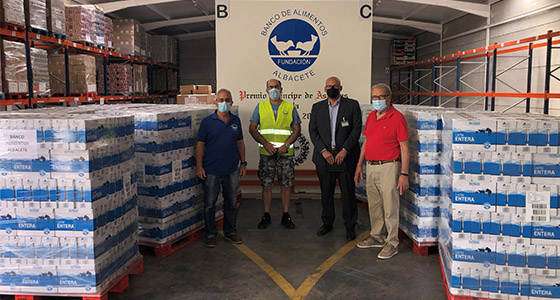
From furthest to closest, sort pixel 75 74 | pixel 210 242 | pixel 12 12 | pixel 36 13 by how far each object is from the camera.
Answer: pixel 75 74, pixel 36 13, pixel 12 12, pixel 210 242

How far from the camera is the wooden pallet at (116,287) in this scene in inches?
158

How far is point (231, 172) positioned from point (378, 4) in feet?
38.1

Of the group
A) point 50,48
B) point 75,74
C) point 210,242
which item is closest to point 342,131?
point 210,242

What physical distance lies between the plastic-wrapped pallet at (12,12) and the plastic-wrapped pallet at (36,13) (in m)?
0.24

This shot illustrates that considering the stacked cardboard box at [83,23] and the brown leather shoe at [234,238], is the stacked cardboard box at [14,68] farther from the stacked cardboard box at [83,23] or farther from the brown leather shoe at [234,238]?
the brown leather shoe at [234,238]

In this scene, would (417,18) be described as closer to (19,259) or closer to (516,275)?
(516,275)

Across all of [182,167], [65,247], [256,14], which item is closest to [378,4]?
[256,14]

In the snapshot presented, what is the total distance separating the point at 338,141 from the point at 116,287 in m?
3.33

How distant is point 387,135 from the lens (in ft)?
17.6

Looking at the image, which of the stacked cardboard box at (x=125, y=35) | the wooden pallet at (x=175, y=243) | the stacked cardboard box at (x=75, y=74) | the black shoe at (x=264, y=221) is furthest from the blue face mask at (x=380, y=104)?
the stacked cardboard box at (x=125, y=35)

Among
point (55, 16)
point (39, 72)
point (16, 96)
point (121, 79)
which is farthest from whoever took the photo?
point (121, 79)

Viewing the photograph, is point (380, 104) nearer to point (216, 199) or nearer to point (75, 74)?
point (216, 199)

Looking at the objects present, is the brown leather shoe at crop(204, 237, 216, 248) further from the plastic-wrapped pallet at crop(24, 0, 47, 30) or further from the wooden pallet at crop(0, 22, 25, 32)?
the plastic-wrapped pallet at crop(24, 0, 47, 30)

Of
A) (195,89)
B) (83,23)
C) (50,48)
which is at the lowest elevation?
(195,89)
